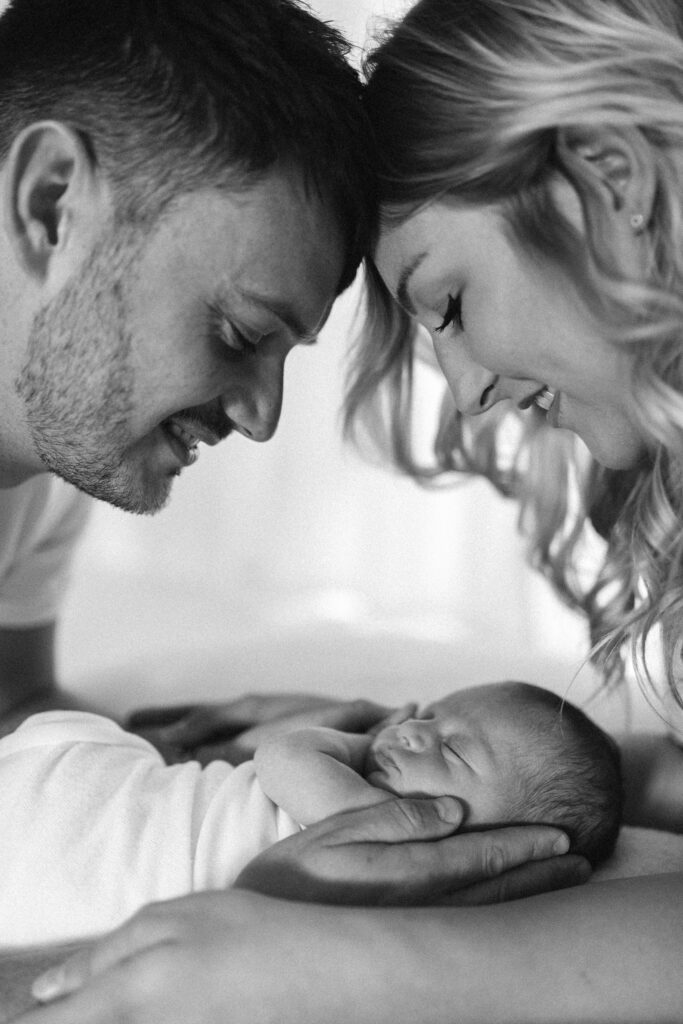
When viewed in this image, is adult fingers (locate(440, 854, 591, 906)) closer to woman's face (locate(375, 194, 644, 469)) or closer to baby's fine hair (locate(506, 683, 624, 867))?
baby's fine hair (locate(506, 683, 624, 867))

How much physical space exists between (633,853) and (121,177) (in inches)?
42.1

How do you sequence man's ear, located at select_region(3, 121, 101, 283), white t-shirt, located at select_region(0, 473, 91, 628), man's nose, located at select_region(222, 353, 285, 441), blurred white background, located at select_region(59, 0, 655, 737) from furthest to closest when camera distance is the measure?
blurred white background, located at select_region(59, 0, 655, 737), white t-shirt, located at select_region(0, 473, 91, 628), man's nose, located at select_region(222, 353, 285, 441), man's ear, located at select_region(3, 121, 101, 283)

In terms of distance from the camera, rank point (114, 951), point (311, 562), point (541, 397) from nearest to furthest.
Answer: point (114, 951), point (541, 397), point (311, 562)

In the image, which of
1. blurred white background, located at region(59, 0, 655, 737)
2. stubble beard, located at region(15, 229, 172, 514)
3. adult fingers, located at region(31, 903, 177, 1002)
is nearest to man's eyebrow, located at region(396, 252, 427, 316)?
stubble beard, located at region(15, 229, 172, 514)

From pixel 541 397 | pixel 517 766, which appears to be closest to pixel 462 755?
pixel 517 766

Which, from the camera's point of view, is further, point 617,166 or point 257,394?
point 257,394

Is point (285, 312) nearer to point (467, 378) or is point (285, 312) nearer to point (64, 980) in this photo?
point (467, 378)

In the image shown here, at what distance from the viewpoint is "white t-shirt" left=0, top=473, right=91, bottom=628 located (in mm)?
1861

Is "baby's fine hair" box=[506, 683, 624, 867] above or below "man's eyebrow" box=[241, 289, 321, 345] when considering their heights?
below

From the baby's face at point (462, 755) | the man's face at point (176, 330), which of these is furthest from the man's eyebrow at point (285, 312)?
the baby's face at point (462, 755)

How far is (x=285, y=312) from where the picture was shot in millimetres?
1399

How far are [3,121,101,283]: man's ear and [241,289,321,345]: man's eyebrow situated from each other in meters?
0.20

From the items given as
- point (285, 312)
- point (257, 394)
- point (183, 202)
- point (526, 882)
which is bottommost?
point (526, 882)

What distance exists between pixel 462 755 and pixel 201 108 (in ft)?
2.71
